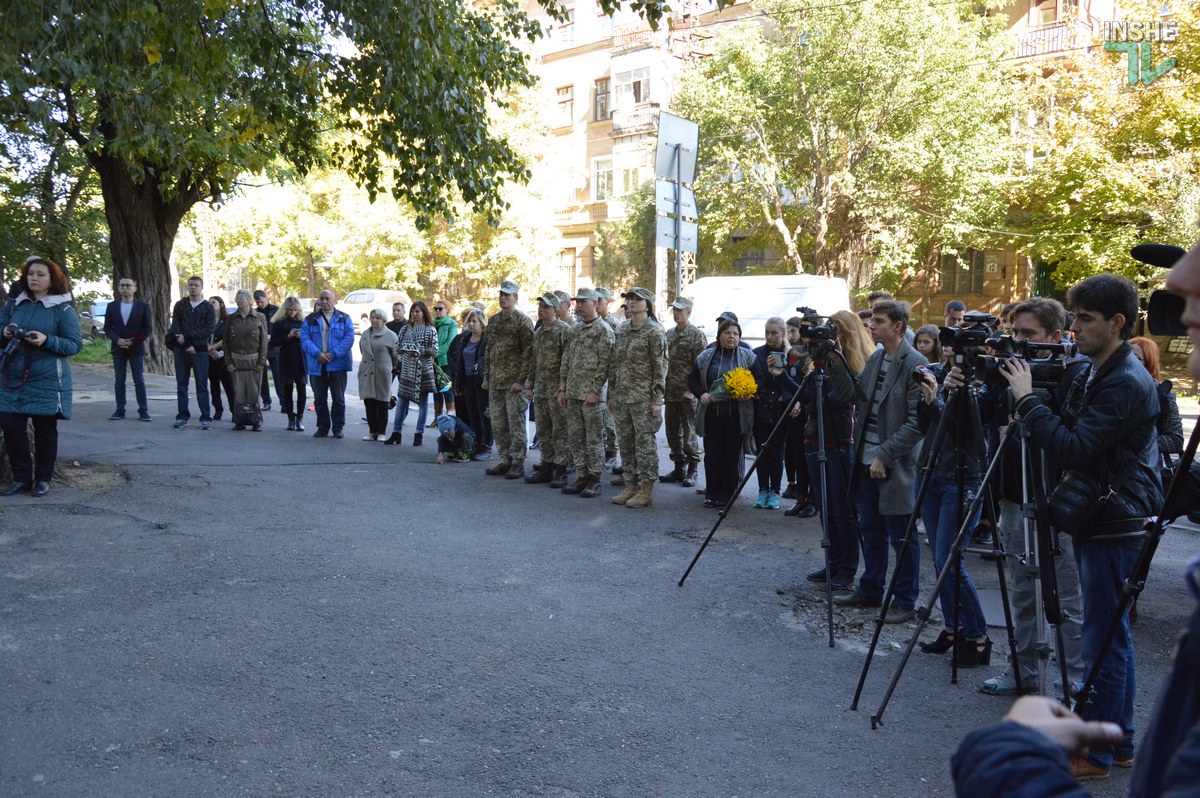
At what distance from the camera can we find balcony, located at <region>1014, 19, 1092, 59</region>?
29.8 metres

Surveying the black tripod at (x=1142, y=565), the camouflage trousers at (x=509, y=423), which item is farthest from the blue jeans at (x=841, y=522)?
the camouflage trousers at (x=509, y=423)

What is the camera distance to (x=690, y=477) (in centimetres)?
1128

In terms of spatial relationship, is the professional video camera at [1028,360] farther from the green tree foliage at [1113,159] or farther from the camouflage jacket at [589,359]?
the green tree foliage at [1113,159]

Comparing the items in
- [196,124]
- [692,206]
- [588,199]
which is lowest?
[692,206]

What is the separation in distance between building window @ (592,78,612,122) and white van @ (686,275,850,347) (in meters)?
29.7

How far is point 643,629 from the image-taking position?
5988 millimetres

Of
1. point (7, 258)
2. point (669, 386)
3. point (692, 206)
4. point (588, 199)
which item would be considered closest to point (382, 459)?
point (669, 386)

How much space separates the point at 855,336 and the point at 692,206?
6173mm

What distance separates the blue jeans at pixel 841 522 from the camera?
707 centimetres

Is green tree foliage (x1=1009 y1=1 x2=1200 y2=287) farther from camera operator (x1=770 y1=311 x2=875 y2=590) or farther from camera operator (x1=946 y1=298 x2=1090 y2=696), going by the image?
camera operator (x1=946 y1=298 x2=1090 y2=696)

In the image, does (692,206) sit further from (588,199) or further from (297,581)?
(588,199)

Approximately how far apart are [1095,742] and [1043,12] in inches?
1419

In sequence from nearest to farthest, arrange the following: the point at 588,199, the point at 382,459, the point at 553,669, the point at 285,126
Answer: the point at 553,669, the point at 285,126, the point at 382,459, the point at 588,199

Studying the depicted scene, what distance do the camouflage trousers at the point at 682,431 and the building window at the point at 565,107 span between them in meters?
37.8
